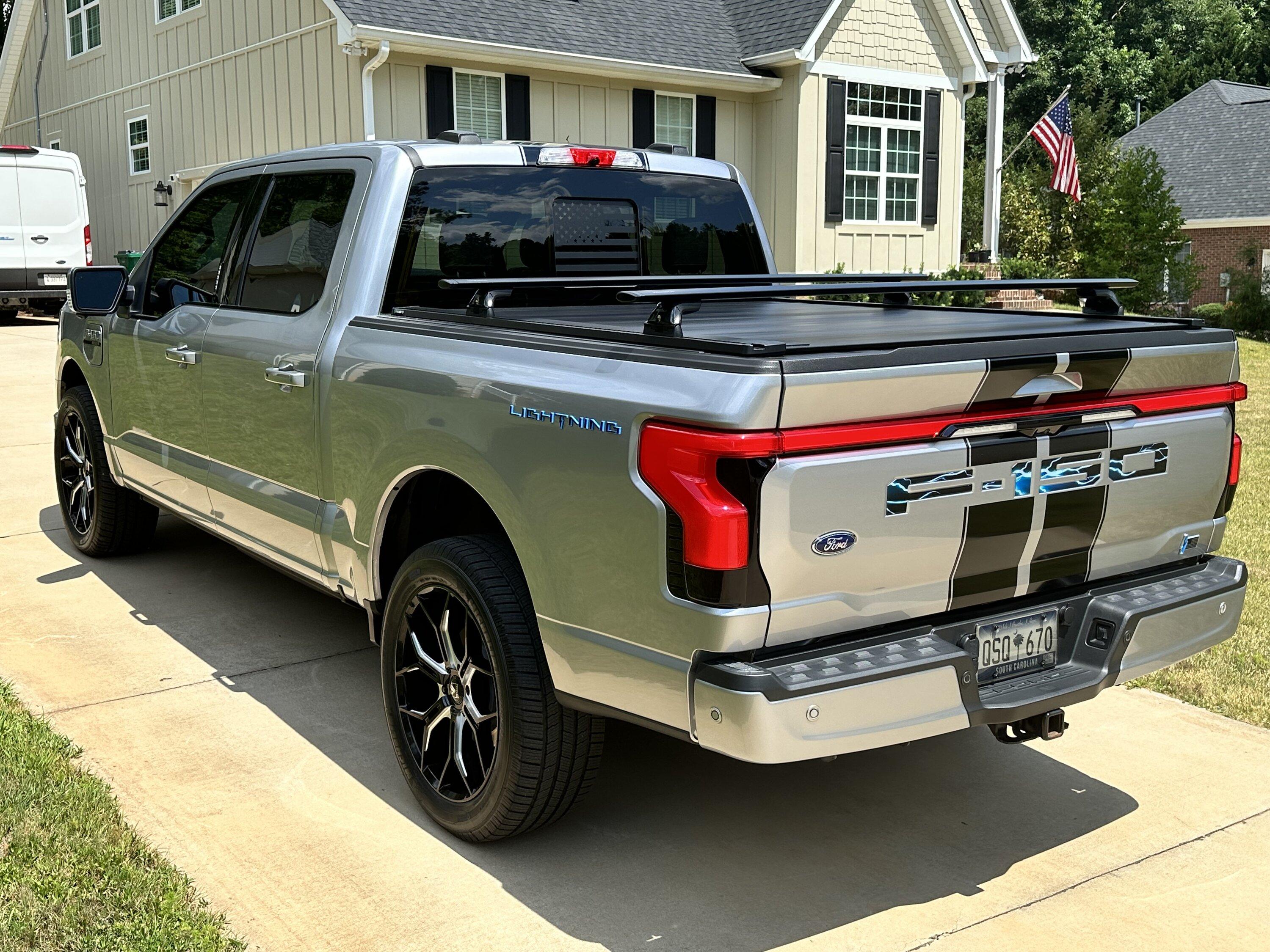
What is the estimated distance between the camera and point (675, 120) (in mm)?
19391

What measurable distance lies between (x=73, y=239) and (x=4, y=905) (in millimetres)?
19018

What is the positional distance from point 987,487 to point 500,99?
50.5 ft

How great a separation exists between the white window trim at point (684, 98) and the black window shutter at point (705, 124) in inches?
1.4

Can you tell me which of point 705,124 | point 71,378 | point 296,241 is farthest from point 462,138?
point 705,124

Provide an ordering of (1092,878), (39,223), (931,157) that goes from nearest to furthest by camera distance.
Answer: (1092,878)
(39,223)
(931,157)

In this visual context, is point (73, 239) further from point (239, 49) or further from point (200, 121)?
point (239, 49)

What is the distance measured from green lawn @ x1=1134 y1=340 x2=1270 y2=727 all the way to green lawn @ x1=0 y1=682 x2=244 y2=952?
12.0 ft

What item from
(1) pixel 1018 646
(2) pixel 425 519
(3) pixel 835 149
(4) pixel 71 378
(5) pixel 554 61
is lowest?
(1) pixel 1018 646

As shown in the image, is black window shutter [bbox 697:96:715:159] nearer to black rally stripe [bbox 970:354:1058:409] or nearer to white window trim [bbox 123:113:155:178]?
white window trim [bbox 123:113:155:178]

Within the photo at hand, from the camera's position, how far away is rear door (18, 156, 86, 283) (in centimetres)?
1991

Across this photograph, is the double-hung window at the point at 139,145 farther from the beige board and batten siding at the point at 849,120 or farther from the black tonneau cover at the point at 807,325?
the black tonneau cover at the point at 807,325

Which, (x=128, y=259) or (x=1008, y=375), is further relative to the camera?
(x=128, y=259)

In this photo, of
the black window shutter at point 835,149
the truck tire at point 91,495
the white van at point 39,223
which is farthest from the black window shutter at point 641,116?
the truck tire at point 91,495

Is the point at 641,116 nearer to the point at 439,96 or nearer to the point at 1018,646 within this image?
the point at 439,96
